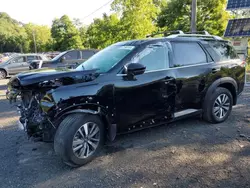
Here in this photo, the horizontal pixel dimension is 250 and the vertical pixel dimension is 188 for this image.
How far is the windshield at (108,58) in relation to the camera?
3794 millimetres

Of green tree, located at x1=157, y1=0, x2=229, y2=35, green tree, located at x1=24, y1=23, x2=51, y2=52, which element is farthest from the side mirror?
green tree, located at x1=24, y1=23, x2=51, y2=52

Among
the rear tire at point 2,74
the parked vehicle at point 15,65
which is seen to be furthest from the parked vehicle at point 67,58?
the rear tire at point 2,74

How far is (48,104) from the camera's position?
307 centimetres

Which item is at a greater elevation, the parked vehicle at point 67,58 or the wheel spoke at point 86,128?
the parked vehicle at point 67,58

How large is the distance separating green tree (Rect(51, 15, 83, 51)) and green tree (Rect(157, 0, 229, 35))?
1658 centimetres

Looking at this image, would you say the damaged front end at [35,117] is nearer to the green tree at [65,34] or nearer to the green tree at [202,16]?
the green tree at [202,16]

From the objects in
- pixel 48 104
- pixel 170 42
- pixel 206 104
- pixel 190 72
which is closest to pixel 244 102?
pixel 206 104

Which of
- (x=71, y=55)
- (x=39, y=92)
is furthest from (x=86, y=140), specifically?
(x=71, y=55)

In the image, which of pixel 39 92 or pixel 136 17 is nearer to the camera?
pixel 39 92

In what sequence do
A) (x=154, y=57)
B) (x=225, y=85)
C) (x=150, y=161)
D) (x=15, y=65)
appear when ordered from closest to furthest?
(x=150, y=161) → (x=154, y=57) → (x=225, y=85) → (x=15, y=65)

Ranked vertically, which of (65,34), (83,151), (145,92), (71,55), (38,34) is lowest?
(83,151)

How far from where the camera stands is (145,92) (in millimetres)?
3842

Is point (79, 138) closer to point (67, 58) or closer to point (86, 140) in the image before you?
point (86, 140)

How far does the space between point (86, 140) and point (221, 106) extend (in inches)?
120
